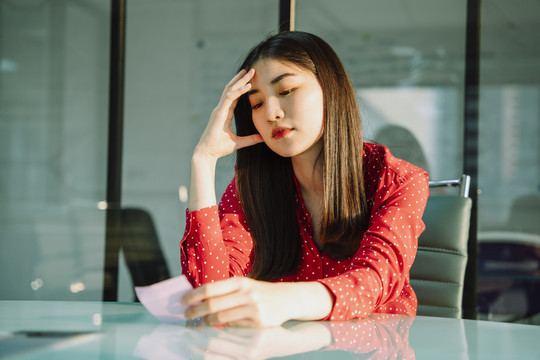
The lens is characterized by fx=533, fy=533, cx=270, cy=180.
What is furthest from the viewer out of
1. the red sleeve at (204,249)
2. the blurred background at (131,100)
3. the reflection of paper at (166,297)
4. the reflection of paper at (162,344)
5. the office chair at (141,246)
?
the office chair at (141,246)

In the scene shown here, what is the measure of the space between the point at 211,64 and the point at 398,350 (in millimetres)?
2601

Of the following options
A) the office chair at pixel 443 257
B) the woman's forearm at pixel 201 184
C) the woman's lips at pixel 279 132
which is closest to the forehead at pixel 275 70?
the woman's lips at pixel 279 132

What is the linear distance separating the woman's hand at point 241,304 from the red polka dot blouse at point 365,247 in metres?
0.12

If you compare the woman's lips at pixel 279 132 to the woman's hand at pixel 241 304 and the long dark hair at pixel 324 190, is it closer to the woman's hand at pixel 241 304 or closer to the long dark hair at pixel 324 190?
the long dark hair at pixel 324 190

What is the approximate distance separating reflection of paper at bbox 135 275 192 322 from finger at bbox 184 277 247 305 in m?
0.01

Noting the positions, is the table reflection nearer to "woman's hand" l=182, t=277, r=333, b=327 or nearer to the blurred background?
"woman's hand" l=182, t=277, r=333, b=327

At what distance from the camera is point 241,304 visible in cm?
80

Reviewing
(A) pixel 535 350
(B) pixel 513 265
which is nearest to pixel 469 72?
(B) pixel 513 265

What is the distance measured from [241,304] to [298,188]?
0.78 metres

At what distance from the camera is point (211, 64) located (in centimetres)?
308

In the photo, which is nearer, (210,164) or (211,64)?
(210,164)

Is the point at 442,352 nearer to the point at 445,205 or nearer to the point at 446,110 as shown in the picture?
the point at 445,205

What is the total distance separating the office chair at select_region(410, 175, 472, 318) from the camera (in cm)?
148

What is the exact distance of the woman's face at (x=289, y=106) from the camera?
1341 millimetres
